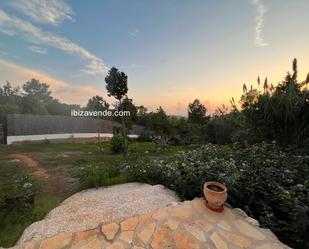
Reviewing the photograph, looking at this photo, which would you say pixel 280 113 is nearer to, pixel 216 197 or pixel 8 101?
pixel 216 197

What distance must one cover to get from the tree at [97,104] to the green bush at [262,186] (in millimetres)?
26266

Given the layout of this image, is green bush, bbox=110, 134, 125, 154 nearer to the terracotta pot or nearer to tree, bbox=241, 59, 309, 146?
tree, bbox=241, 59, 309, 146

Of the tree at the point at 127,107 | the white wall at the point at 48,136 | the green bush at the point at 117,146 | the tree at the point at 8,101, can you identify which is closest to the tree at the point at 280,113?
the tree at the point at 127,107

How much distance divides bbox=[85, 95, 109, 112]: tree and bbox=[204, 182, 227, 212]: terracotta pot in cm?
2732

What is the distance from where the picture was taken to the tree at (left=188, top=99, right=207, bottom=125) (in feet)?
71.4

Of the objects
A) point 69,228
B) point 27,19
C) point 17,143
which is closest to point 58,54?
point 27,19

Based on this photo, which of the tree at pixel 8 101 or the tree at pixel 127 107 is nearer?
the tree at pixel 127 107

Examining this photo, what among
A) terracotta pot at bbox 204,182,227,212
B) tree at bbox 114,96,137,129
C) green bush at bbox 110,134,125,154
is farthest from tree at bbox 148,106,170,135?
terracotta pot at bbox 204,182,227,212

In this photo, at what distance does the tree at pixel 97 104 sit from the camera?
97.4 ft

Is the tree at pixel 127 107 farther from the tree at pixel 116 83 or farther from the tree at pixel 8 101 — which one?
the tree at pixel 8 101

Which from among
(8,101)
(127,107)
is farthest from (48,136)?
(8,101)

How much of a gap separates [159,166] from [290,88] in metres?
4.94

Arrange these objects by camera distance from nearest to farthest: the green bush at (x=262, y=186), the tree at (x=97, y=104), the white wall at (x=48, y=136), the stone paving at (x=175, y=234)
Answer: the stone paving at (x=175, y=234) → the green bush at (x=262, y=186) → the white wall at (x=48, y=136) → the tree at (x=97, y=104)

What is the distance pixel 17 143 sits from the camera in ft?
47.5
